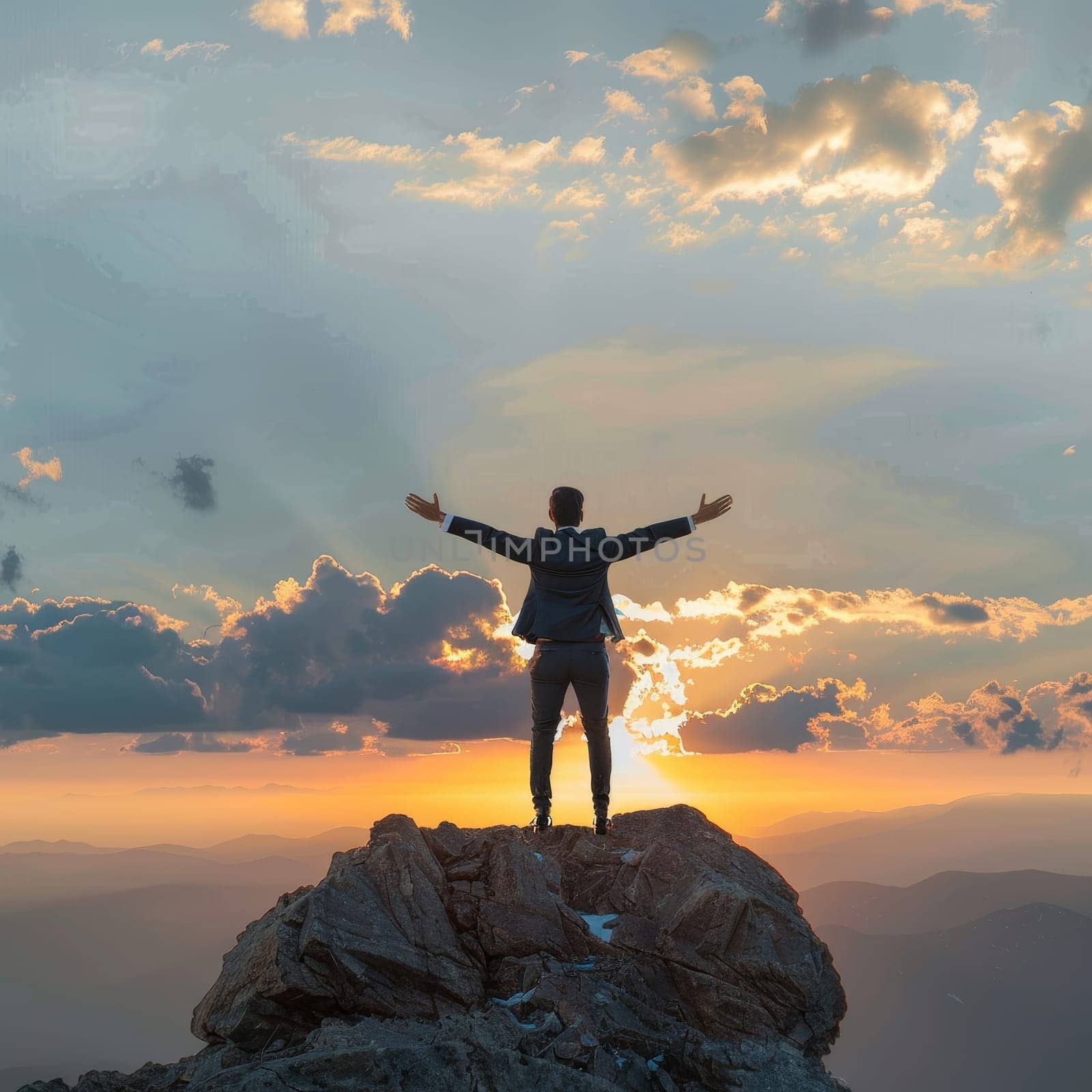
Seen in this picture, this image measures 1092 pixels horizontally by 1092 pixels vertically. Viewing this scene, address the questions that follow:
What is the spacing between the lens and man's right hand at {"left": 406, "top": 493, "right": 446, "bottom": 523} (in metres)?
15.0

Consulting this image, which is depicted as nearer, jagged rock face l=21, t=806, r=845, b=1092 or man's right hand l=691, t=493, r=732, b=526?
jagged rock face l=21, t=806, r=845, b=1092

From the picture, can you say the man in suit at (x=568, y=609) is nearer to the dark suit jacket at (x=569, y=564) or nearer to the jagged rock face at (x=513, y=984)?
the dark suit jacket at (x=569, y=564)

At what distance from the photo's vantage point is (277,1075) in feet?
28.1

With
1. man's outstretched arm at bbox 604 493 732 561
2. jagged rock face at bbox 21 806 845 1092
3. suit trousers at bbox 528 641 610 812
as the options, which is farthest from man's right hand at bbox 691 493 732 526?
jagged rock face at bbox 21 806 845 1092

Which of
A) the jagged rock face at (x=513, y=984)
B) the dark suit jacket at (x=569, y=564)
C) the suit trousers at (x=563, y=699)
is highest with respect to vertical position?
the dark suit jacket at (x=569, y=564)

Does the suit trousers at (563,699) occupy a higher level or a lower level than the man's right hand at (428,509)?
lower

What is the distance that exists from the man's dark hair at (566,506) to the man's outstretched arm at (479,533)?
690mm

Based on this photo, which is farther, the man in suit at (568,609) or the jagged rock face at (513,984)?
the man in suit at (568,609)

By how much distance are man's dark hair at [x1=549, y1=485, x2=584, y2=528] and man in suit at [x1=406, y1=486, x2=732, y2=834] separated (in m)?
0.01

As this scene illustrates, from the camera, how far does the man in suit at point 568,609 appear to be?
15023mm

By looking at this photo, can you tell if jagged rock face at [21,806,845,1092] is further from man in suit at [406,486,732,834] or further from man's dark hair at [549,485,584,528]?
man's dark hair at [549,485,584,528]

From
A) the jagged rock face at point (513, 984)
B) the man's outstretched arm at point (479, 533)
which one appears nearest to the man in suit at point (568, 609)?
the man's outstretched arm at point (479, 533)

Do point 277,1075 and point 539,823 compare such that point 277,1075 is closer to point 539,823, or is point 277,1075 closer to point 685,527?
point 539,823

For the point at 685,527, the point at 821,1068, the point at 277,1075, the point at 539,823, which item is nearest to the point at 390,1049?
the point at 277,1075
